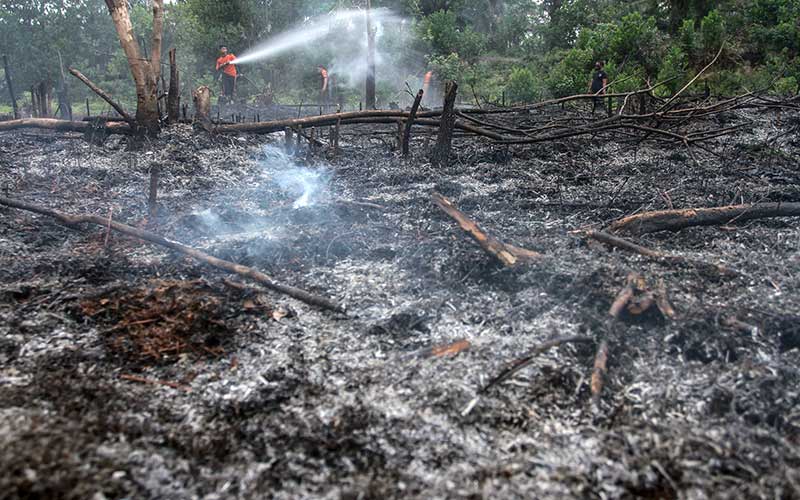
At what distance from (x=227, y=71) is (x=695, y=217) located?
46.2 ft

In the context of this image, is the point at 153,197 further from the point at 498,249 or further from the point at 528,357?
the point at 528,357

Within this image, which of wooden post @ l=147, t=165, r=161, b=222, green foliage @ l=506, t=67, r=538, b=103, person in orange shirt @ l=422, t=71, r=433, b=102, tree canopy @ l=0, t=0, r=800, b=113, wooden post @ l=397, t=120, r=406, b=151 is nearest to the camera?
wooden post @ l=147, t=165, r=161, b=222

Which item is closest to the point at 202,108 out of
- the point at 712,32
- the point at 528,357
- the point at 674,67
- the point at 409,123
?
the point at 409,123

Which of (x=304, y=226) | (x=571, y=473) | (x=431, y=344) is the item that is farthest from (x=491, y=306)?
(x=304, y=226)

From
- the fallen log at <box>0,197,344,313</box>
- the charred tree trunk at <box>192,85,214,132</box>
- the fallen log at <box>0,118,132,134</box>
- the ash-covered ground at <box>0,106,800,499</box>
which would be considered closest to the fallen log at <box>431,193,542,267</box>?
the ash-covered ground at <box>0,106,800,499</box>

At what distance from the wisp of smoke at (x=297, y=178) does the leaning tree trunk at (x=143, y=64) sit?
1643 millimetres

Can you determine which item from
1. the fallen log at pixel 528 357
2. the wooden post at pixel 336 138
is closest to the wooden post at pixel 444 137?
the wooden post at pixel 336 138

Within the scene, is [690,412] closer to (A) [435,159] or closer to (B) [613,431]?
(B) [613,431]

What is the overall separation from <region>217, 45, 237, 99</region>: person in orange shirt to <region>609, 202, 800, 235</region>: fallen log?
1368 centimetres

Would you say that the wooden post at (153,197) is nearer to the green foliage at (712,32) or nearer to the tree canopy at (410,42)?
the tree canopy at (410,42)

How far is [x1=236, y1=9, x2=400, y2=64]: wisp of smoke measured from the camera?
19.8m

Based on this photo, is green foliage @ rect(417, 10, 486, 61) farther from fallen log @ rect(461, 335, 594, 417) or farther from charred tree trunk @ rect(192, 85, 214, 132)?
fallen log @ rect(461, 335, 594, 417)

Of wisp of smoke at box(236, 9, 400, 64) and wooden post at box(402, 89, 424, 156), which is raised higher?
wisp of smoke at box(236, 9, 400, 64)

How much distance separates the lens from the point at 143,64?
7531 millimetres
